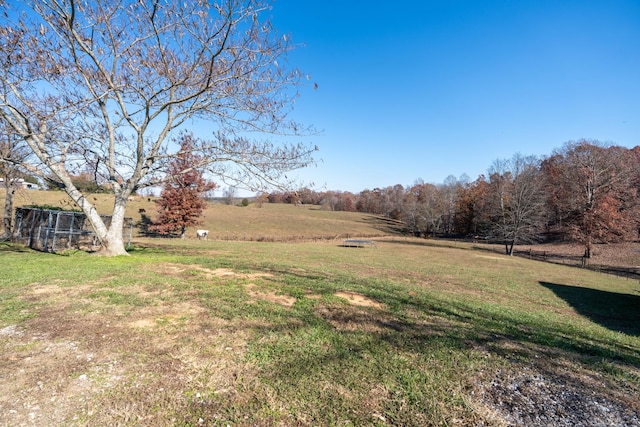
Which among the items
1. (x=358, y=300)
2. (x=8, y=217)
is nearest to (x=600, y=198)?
(x=358, y=300)

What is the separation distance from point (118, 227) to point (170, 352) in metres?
8.62

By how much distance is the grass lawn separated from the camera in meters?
2.56

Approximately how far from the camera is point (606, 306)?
12422 millimetres

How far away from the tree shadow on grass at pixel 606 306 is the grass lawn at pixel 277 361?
476 centimetres

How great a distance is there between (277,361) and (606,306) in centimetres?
1562

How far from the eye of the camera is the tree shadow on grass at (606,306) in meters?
9.52

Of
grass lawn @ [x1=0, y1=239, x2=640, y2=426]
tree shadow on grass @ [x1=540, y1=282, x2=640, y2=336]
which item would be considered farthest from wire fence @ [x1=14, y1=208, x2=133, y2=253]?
tree shadow on grass @ [x1=540, y1=282, x2=640, y2=336]

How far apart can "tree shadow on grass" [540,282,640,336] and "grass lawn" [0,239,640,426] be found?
4.76 metres

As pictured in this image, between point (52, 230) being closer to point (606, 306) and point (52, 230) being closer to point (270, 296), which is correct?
point (270, 296)

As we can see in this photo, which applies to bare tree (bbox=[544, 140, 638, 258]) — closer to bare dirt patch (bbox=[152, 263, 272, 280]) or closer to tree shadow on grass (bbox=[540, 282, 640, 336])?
tree shadow on grass (bbox=[540, 282, 640, 336])

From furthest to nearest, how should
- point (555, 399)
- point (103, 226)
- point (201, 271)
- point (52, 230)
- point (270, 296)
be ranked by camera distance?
point (52, 230)
point (103, 226)
point (201, 271)
point (270, 296)
point (555, 399)

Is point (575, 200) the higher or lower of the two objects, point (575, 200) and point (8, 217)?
the higher

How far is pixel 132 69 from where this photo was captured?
8336mm

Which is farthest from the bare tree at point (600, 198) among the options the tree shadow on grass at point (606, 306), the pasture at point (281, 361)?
the pasture at point (281, 361)
